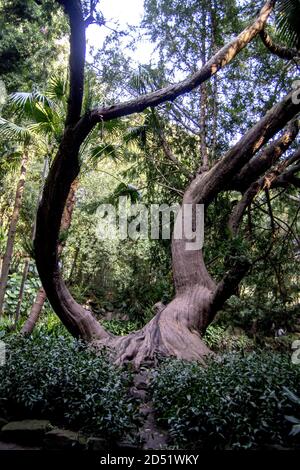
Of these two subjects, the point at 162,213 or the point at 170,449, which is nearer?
the point at 170,449

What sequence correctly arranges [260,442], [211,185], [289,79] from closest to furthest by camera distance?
1. [260,442]
2. [211,185]
3. [289,79]

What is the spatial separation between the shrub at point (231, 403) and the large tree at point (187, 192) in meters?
1.57

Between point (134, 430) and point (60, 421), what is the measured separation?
0.88 m

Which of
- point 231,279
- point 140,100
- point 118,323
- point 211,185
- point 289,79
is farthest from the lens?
point 118,323

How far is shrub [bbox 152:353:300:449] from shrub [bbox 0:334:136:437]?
0.48 meters

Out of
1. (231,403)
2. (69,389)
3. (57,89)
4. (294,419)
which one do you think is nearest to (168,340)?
(69,389)

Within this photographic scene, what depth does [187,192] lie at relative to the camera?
741 centimetres

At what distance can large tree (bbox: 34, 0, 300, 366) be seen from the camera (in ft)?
14.0

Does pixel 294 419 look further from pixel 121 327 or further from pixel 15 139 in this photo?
pixel 121 327

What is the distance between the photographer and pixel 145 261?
35.4 feet

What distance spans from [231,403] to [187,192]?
188 inches

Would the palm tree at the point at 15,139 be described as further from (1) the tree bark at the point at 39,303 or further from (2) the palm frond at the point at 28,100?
(1) the tree bark at the point at 39,303

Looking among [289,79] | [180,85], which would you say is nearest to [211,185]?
[180,85]

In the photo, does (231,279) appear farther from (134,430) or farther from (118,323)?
(118,323)
